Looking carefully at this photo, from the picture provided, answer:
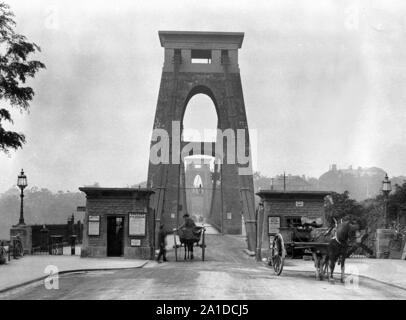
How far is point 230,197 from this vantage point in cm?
6078

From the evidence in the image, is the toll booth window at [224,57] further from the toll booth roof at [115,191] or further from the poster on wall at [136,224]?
the poster on wall at [136,224]

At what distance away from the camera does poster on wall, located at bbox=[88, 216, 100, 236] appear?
24938mm

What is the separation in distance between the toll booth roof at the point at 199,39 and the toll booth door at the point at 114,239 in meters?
41.1

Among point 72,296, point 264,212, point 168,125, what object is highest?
point 168,125

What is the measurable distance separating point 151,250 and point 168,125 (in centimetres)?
3858

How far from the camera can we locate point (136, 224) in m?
25.0

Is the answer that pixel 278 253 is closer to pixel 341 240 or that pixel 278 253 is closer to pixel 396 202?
pixel 341 240

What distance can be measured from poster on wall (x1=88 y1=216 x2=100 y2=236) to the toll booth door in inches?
19.3

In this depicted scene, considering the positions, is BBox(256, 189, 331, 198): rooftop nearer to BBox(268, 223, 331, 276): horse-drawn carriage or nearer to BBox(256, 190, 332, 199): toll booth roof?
BBox(256, 190, 332, 199): toll booth roof

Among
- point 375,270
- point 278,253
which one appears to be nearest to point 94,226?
point 278,253

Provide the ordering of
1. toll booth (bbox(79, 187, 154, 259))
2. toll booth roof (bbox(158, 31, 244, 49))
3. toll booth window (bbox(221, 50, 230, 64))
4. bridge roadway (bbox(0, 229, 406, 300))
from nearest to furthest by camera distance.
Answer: bridge roadway (bbox(0, 229, 406, 300))
toll booth (bbox(79, 187, 154, 259))
toll booth roof (bbox(158, 31, 244, 49))
toll booth window (bbox(221, 50, 230, 64))

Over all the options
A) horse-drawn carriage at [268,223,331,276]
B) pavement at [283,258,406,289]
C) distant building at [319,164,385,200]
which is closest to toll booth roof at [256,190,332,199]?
pavement at [283,258,406,289]
